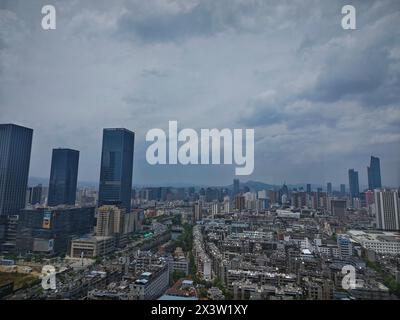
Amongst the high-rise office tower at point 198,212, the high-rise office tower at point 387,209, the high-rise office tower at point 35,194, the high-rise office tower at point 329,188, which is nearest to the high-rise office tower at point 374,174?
the high-rise office tower at point 387,209

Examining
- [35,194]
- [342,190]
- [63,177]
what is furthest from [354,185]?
[35,194]

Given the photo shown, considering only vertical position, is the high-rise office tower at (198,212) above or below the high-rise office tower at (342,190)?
below

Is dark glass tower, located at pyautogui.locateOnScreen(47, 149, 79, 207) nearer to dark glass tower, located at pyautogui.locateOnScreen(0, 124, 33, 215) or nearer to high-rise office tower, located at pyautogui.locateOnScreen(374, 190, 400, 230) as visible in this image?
dark glass tower, located at pyautogui.locateOnScreen(0, 124, 33, 215)

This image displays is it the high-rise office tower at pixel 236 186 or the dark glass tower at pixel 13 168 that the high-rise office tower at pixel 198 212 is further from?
the dark glass tower at pixel 13 168

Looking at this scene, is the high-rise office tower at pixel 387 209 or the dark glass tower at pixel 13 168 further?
the dark glass tower at pixel 13 168

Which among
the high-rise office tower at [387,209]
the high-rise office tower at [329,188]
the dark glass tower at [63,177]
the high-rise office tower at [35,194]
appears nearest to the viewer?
the high-rise office tower at [387,209]

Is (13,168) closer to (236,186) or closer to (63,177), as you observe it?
(63,177)

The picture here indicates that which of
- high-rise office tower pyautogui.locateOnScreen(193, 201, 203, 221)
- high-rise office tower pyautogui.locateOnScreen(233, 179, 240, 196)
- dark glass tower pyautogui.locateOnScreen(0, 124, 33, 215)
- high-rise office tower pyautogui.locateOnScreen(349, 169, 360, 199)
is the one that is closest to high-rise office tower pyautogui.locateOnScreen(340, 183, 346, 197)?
high-rise office tower pyautogui.locateOnScreen(349, 169, 360, 199)
